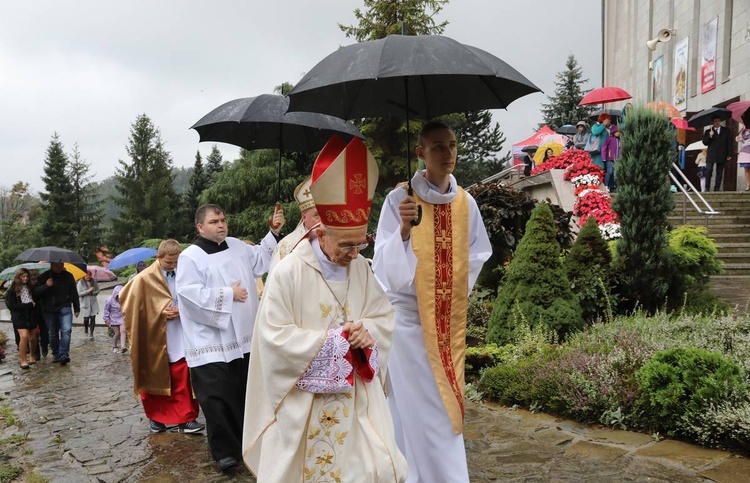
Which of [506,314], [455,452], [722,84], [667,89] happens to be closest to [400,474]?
[455,452]

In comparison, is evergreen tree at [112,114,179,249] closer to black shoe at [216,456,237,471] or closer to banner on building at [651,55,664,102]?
banner on building at [651,55,664,102]

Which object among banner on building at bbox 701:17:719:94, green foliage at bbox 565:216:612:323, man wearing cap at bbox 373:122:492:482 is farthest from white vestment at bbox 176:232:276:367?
banner on building at bbox 701:17:719:94

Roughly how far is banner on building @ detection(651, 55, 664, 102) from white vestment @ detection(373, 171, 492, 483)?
27.2 meters

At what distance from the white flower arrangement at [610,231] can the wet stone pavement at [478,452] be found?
20.7 ft

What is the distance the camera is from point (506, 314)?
26.4 ft

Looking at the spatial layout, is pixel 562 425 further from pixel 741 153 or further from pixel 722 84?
pixel 722 84

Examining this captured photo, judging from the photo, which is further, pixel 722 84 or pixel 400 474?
pixel 722 84

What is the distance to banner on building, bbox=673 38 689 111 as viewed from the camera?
25.4 m

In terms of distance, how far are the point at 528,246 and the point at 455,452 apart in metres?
4.45

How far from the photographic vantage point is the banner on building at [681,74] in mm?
25359

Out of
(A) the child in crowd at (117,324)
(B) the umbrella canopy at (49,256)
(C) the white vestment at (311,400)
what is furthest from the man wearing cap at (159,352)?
(A) the child in crowd at (117,324)

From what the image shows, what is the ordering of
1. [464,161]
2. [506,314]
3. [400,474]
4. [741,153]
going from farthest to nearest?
[464,161]
[741,153]
[506,314]
[400,474]

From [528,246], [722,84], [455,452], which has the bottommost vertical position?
[455,452]

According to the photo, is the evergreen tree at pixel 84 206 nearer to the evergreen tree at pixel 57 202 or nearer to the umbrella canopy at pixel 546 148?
the evergreen tree at pixel 57 202
